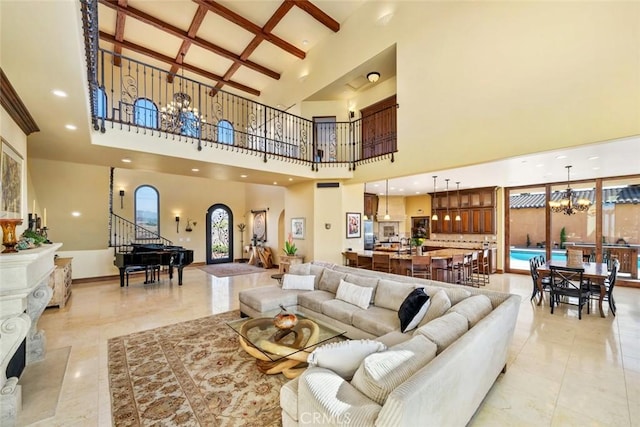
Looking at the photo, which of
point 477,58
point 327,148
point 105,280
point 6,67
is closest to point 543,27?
point 477,58

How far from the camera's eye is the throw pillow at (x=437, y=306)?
9.55 ft

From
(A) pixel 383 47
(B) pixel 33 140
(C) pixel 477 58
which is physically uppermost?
(A) pixel 383 47

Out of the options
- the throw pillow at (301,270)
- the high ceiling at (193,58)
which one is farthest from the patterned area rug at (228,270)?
the throw pillow at (301,270)

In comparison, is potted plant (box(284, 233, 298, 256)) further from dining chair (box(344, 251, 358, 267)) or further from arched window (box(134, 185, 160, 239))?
arched window (box(134, 185, 160, 239))

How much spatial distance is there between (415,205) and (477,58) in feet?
25.8

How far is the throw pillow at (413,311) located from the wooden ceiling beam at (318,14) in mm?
6778

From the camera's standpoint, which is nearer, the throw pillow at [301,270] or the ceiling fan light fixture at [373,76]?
the throw pillow at [301,270]

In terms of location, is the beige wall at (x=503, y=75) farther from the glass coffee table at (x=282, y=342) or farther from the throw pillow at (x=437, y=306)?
the glass coffee table at (x=282, y=342)

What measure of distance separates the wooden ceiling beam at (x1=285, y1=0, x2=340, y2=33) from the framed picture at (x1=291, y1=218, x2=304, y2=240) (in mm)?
5301

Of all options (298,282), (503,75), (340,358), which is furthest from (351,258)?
(340,358)

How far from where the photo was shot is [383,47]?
20.4ft

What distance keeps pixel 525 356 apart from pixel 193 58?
412 inches

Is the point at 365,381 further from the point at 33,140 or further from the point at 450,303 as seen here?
the point at 33,140

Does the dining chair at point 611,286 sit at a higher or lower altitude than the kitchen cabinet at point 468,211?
lower
